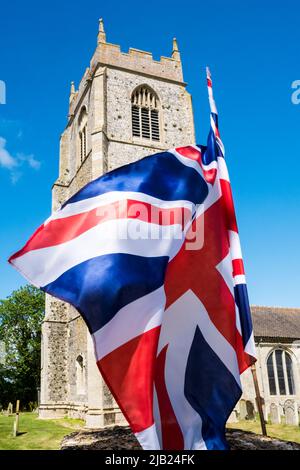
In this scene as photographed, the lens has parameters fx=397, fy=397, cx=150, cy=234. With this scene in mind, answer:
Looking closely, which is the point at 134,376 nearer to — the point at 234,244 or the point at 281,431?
the point at 234,244

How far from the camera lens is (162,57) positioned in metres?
23.5

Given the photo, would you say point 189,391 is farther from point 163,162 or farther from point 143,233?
point 163,162

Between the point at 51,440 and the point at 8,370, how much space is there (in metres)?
24.6

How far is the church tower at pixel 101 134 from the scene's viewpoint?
1864 cm

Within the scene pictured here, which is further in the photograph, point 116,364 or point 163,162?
point 163,162

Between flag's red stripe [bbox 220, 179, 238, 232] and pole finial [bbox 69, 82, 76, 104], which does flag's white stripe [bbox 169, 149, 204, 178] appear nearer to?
flag's red stripe [bbox 220, 179, 238, 232]

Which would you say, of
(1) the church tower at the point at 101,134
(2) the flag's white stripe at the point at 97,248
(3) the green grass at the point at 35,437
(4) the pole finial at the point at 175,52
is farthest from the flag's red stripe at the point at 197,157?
(4) the pole finial at the point at 175,52

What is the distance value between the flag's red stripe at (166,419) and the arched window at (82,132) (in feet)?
60.9

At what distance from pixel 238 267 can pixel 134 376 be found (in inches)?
89.3

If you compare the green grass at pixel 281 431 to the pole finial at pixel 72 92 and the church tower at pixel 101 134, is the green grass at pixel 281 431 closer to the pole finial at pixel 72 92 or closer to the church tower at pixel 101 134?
the church tower at pixel 101 134

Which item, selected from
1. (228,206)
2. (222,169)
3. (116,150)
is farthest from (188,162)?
(116,150)

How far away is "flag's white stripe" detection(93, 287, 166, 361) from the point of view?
14.2 ft

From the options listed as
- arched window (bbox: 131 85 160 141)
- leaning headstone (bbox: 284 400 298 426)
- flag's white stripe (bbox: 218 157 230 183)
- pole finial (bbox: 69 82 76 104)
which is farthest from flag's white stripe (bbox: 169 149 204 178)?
pole finial (bbox: 69 82 76 104)
